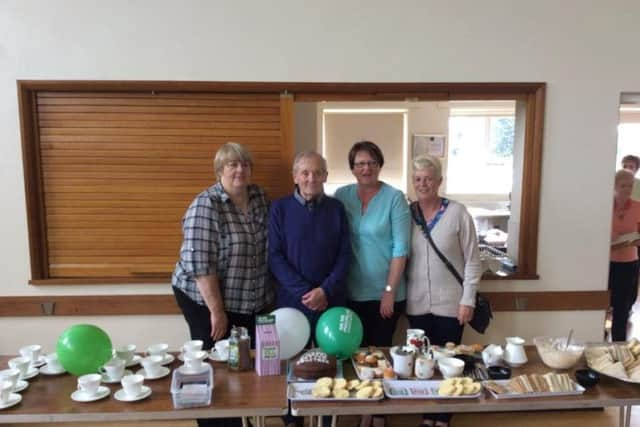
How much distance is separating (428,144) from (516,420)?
334cm

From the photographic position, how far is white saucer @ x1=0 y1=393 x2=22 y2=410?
150cm

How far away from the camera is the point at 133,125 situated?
96.2 inches

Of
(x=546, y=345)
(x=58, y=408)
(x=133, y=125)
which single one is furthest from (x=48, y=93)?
(x=546, y=345)

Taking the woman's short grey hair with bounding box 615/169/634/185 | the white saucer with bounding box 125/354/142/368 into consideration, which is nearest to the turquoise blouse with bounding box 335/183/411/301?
the white saucer with bounding box 125/354/142/368

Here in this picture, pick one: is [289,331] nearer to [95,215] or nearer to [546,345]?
[546,345]

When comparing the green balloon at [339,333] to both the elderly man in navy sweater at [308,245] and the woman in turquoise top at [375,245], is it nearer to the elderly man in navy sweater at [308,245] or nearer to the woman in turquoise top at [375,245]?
the elderly man in navy sweater at [308,245]

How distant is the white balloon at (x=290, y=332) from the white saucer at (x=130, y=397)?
0.49 metres

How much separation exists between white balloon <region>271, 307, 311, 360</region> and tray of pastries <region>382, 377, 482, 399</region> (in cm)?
37

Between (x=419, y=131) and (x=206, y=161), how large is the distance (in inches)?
133

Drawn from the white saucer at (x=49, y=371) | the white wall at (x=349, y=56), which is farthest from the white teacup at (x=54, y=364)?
the white wall at (x=349, y=56)

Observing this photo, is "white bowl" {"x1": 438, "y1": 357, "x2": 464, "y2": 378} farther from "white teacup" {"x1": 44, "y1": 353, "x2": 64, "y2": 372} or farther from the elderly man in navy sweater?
"white teacup" {"x1": 44, "y1": 353, "x2": 64, "y2": 372}

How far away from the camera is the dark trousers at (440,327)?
7.21 ft

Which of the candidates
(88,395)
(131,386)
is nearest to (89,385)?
(88,395)

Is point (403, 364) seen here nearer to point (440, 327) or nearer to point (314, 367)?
point (314, 367)
